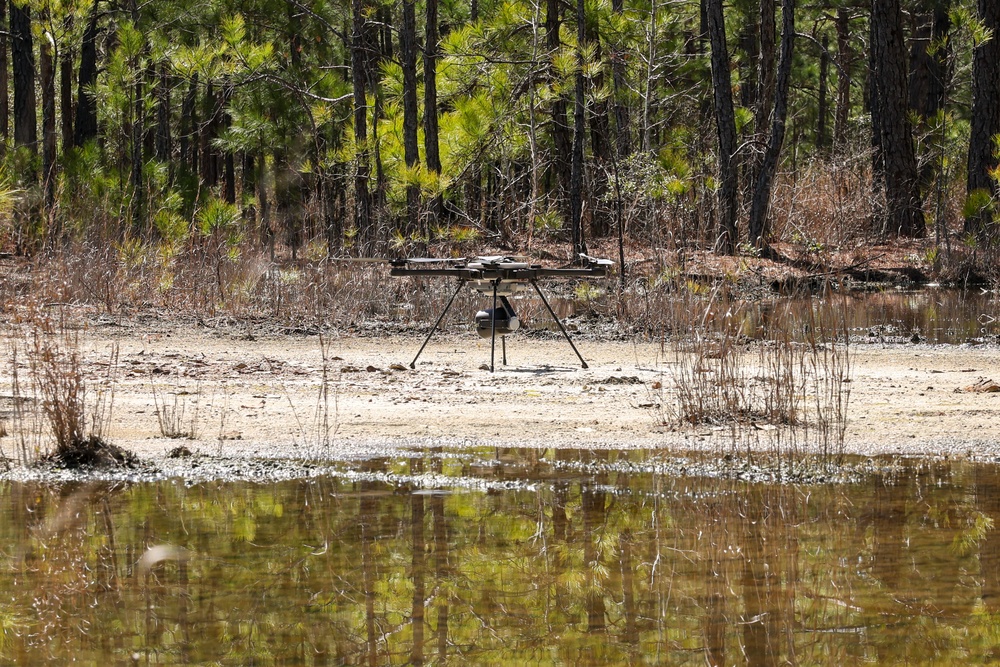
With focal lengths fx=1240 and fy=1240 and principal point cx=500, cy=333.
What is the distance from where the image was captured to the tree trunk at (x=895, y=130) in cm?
2148

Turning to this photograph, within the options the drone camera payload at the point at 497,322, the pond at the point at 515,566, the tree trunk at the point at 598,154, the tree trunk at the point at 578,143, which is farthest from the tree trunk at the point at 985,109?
the pond at the point at 515,566

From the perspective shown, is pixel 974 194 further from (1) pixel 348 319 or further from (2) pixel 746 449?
(2) pixel 746 449

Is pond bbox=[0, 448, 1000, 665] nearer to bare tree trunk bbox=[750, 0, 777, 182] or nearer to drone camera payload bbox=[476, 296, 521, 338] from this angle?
drone camera payload bbox=[476, 296, 521, 338]

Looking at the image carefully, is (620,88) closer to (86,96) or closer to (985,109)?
(985,109)

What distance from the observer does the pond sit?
12.6 feet

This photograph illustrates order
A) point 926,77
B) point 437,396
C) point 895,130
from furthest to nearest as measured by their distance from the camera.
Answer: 1. point 926,77
2. point 895,130
3. point 437,396

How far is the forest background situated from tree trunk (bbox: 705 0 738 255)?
46mm

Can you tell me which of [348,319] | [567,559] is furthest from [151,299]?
[567,559]

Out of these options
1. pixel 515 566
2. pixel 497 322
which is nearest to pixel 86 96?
pixel 497 322

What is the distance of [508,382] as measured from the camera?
31.3ft

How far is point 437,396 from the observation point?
29.0ft

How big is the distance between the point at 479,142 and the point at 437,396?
38.5 feet

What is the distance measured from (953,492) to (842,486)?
1.69 ft

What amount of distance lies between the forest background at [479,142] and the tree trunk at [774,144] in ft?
0.16
